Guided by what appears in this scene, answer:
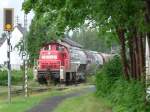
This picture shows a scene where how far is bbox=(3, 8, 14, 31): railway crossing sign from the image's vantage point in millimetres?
26062

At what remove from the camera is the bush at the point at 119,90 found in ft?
54.9

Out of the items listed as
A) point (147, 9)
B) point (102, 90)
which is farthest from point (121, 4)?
point (102, 90)

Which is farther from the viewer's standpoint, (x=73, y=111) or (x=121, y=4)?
(x=73, y=111)

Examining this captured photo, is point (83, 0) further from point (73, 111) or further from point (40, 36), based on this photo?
point (40, 36)

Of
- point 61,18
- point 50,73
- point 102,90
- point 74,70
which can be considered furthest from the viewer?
point 74,70

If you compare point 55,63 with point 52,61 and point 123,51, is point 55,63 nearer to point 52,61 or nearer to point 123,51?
point 52,61

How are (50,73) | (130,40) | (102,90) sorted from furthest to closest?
(50,73) → (102,90) → (130,40)

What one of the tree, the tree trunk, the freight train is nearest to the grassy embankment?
the tree trunk

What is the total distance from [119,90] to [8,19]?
6.97 meters

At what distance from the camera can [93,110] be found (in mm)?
22078

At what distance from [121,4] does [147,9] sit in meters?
1.10

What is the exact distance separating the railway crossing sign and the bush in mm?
5467

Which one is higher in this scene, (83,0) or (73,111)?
(83,0)

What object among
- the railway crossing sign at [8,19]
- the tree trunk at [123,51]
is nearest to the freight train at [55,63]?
the tree trunk at [123,51]
